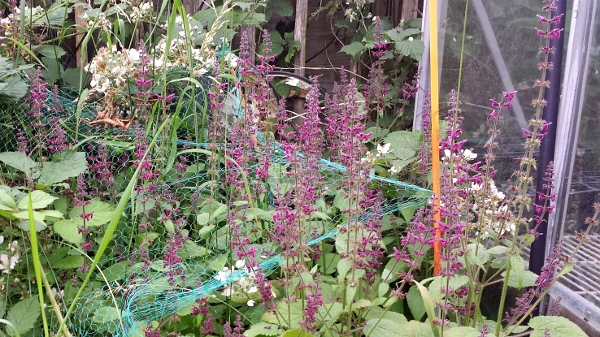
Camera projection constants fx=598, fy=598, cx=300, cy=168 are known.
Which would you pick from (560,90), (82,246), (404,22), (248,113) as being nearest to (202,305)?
(82,246)

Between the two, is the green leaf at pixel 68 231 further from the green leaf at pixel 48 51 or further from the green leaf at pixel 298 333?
the green leaf at pixel 48 51

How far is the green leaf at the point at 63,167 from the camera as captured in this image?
5.64ft

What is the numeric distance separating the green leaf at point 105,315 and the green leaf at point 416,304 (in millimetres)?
864

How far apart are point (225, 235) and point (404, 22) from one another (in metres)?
2.03

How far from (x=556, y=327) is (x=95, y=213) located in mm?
1276

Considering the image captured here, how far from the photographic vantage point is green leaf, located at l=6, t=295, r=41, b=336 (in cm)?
155

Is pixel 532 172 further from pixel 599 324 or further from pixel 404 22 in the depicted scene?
pixel 404 22

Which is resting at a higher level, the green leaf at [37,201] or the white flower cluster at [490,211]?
the green leaf at [37,201]

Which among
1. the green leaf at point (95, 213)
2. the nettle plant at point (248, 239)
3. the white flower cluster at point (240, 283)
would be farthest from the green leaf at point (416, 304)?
the green leaf at point (95, 213)

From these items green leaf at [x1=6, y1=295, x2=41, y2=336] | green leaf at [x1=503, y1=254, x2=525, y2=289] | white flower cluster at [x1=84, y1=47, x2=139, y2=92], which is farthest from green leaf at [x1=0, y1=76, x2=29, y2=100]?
green leaf at [x1=503, y1=254, x2=525, y2=289]

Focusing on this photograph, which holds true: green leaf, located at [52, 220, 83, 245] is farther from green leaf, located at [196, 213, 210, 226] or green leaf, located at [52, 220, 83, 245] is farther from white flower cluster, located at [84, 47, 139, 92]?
white flower cluster, located at [84, 47, 139, 92]

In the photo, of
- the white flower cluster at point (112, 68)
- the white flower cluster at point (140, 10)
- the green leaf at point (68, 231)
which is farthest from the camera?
the white flower cluster at point (140, 10)

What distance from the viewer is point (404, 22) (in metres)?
3.40

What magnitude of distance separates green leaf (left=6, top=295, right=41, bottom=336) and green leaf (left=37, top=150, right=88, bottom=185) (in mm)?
335
